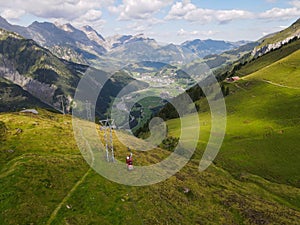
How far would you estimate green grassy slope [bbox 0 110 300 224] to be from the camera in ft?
146

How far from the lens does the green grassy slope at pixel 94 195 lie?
44.4m

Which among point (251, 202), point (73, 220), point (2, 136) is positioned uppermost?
point (2, 136)

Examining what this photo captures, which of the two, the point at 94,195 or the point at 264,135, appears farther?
the point at 264,135

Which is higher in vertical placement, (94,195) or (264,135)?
(94,195)

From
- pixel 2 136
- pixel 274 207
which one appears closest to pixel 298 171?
pixel 274 207

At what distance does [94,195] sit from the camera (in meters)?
49.7

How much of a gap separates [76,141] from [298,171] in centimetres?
7134

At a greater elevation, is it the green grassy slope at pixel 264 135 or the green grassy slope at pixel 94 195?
the green grassy slope at pixel 94 195

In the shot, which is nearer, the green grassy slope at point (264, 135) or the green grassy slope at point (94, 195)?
the green grassy slope at point (94, 195)

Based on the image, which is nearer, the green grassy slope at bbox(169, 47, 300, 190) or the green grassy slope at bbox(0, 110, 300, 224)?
the green grassy slope at bbox(0, 110, 300, 224)

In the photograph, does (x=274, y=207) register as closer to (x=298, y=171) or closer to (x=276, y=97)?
(x=298, y=171)

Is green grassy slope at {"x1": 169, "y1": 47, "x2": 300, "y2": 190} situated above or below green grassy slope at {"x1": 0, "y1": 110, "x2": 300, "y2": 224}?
below

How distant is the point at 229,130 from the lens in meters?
138

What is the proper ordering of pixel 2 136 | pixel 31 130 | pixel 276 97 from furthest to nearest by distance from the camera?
pixel 276 97 < pixel 31 130 < pixel 2 136
